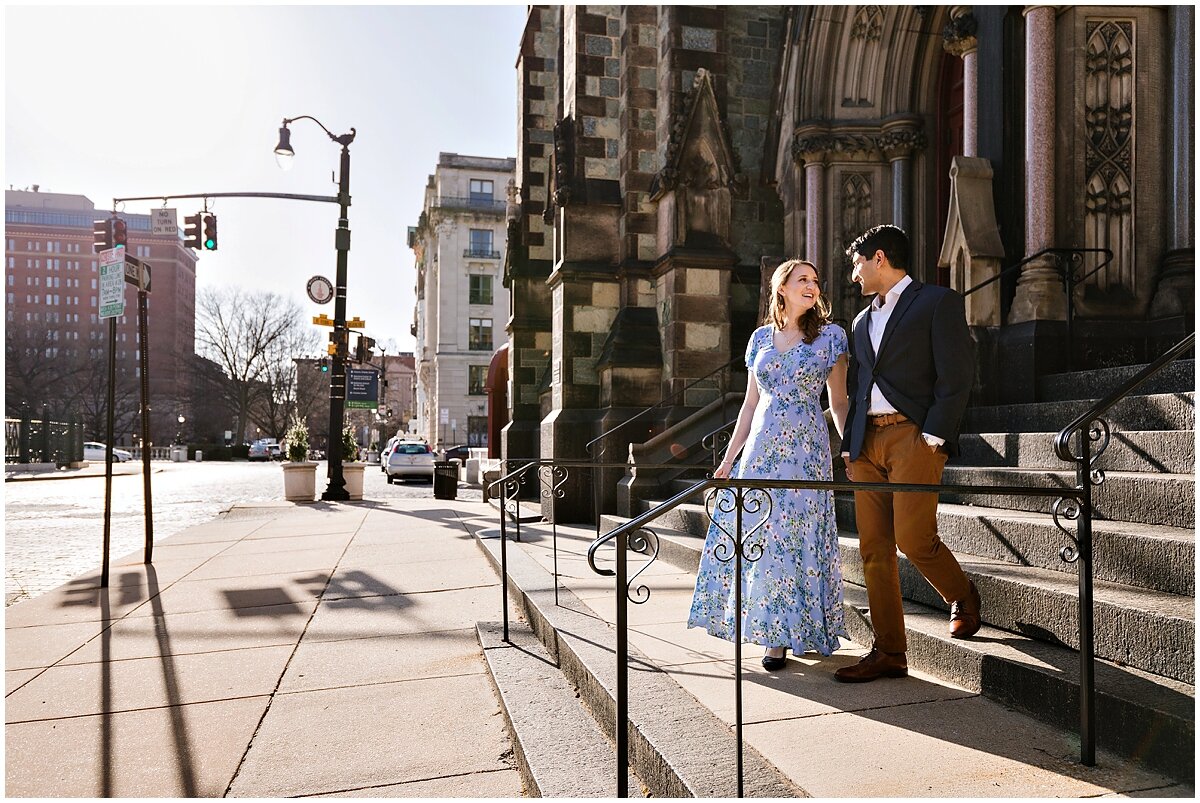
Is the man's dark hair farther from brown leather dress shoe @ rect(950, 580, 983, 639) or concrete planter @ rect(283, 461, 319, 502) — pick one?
concrete planter @ rect(283, 461, 319, 502)

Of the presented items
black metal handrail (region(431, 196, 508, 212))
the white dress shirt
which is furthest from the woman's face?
black metal handrail (region(431, 196, 508, 212))

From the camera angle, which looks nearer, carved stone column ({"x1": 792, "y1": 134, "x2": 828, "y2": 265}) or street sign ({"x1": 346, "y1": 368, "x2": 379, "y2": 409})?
carved stone column ({"x1": 792, "y1": 134, "x2": 828, "y2": 265})

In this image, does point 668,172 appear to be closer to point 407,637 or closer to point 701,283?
point 701,283

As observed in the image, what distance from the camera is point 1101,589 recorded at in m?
3.55

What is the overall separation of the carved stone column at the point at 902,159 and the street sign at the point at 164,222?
1530 centimetres

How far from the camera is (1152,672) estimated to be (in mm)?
3004

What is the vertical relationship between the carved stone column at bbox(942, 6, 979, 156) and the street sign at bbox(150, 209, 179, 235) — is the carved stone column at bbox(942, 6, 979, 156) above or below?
below

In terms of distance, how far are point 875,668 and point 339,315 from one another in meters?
16.9

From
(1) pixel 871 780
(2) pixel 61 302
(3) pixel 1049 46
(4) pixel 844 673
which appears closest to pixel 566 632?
(4) pixel 844 673

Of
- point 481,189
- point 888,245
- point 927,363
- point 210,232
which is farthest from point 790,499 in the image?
point 481,189

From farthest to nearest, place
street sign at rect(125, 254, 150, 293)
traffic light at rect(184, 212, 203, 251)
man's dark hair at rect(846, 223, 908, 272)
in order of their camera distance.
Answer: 1. traffic light at rect(184, 212, 203, 251)
2. street sign at rect(125, 254, 150, 293)
3. man's dark hair at rect(846, 223, 908, 272)

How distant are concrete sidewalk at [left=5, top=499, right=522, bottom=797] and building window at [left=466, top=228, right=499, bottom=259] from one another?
49.5 metres

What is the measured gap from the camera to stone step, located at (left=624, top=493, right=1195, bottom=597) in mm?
3371

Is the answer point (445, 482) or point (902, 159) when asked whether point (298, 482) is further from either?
point (902, 159)
